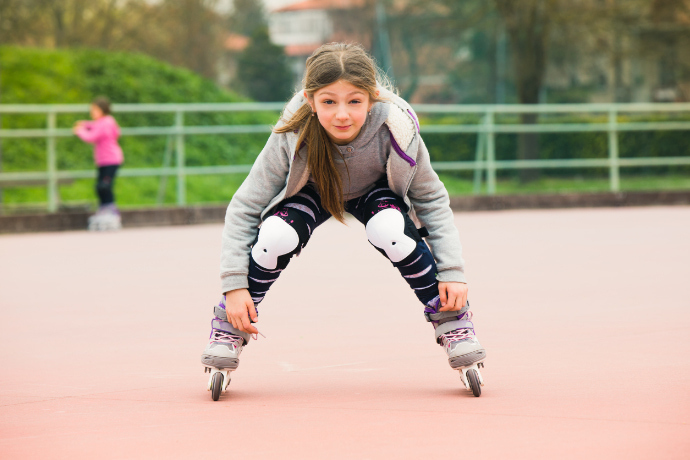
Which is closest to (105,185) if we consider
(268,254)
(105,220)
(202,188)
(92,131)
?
(105,220)

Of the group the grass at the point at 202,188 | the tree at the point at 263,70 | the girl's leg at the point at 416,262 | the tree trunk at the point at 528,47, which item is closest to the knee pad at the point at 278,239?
the girl's leg at the point at 416,262

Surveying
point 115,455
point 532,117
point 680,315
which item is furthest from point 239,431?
point 532,117

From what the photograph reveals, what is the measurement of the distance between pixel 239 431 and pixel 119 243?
642 centimetres

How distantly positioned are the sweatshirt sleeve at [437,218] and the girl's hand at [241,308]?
0.56 metres

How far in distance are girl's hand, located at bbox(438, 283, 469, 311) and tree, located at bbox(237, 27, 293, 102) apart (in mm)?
28136

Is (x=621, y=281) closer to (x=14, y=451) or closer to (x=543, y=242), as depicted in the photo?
(x=543, y=242)

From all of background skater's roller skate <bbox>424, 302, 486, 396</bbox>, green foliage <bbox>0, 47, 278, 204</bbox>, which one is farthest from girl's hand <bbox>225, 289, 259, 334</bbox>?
green foliage <bbox>0, 47, 278, 204</bbox>

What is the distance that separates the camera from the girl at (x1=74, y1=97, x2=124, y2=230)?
10.4 metres

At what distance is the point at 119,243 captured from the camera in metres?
8.71

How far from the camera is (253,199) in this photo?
3.01 meters

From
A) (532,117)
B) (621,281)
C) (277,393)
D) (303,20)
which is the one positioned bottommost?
(277,393)

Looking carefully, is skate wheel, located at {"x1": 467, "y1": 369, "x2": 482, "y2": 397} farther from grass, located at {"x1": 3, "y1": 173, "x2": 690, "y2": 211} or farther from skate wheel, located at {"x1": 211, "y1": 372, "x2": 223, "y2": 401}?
grass, located at {"x1": 3, "y1": 173, "x2": 690, "y2": 211}

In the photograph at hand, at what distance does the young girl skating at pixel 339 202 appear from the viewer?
2916 mm

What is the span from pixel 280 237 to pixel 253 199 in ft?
0.55
